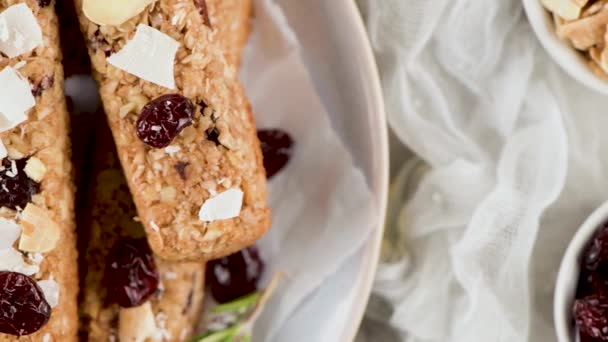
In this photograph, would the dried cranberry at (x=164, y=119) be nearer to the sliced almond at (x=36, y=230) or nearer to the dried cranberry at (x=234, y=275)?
the sliced almond at (x=36, y=230)

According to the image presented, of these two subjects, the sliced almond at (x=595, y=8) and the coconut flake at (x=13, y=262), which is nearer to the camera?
the coconut flake at (x=13, y=262)

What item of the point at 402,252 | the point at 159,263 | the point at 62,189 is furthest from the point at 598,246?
the point at 62,189

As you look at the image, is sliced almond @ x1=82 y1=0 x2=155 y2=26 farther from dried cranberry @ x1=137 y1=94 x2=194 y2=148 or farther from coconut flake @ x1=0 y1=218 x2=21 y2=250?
coconut flake @ x1=0 y1=218 x2=21 y2=250

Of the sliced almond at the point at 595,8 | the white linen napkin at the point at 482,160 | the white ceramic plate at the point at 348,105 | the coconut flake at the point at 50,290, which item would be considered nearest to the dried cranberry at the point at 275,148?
the white ceramic plate at the point at 348,105

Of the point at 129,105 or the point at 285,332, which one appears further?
the point at 285,332

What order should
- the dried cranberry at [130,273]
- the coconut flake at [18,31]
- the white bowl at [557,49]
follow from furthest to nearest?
the white bowl at [557,49], the dried cranberry at [130,273], the coconut flake at [18,31]

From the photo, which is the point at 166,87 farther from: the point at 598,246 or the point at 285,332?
the point at 598,246
